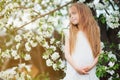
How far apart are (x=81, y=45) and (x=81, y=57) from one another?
0.12 meters

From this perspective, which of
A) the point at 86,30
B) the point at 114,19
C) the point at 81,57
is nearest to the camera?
the point at 81,57

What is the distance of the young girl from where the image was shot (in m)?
4.50

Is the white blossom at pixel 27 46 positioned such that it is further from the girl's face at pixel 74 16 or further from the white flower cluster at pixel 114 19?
the girl's face at pixel 74 16

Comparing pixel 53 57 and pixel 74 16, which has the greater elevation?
pixel 74 16

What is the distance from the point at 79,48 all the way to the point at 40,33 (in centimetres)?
252

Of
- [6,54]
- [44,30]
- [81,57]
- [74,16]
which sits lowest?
[6,54]

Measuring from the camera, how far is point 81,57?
14.8 feet

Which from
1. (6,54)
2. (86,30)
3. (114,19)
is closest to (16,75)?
(6,54)

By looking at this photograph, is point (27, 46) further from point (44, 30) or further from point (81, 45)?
point (81, 45)

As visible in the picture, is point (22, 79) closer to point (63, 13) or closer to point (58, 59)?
point (58, 59)

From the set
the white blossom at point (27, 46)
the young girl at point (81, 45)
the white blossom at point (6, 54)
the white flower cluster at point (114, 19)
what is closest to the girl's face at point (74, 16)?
the young girl at point (81, 45)

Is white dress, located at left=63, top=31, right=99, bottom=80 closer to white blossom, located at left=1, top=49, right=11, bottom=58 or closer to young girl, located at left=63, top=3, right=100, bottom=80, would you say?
young girl, located at left=63, top=3, right=100, bottom=80

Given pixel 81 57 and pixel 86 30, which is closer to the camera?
pixel 81 57

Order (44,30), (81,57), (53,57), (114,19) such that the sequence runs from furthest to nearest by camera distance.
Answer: (44,30), (53,57), (114,19), (81,57)
